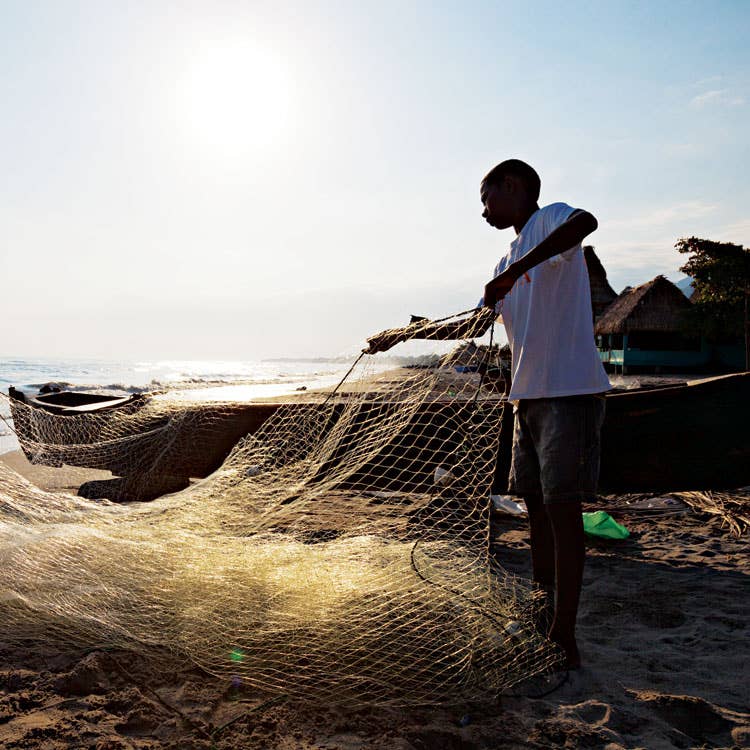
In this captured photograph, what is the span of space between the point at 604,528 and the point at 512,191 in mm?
2703

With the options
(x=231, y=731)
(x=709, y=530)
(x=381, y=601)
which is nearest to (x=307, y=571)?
(x=381, y=601)

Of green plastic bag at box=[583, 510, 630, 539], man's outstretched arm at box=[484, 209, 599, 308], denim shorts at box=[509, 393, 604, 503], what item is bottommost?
green plastic bag at box=[583, 510, 630, 539]

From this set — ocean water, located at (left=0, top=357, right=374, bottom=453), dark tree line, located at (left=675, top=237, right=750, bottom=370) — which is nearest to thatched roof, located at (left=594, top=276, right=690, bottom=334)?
dark tree line, located at (left=675, top=237, right=750, bottom=370)

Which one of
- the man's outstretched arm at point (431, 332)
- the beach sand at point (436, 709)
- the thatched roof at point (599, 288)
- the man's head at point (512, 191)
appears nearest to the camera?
the beach sand at point (436, 709)

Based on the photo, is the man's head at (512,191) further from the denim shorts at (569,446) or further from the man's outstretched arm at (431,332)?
the denim shorts at (569,446)

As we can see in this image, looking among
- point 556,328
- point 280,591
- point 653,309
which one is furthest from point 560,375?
point 653,309

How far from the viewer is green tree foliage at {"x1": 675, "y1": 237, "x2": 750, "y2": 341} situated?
20422mm

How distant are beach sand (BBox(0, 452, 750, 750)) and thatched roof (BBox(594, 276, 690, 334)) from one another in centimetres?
2375

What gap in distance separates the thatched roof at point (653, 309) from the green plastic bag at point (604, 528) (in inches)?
869

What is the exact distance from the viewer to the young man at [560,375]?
6.72 ft

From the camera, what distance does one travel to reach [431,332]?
289 centimetres

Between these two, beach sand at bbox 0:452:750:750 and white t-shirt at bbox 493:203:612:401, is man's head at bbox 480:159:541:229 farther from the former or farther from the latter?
beach sand at bbox 0:452:750:750

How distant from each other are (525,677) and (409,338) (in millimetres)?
1606

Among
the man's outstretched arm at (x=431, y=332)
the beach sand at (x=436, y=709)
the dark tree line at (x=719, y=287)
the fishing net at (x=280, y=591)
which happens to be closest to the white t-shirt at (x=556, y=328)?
the man's outstretched arm at (x=431, y=332)
